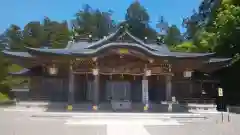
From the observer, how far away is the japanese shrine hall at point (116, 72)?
62.9ft

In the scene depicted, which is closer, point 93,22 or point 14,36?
point 14,36

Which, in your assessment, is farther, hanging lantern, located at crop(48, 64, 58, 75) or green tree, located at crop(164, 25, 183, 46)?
green tree, located at crop(164, 25, 183, 46)

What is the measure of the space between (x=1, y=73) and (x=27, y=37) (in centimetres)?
2511

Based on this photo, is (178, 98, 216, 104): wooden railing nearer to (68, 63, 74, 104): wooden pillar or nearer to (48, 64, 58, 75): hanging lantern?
(68, 63, 74, 104): wooden pillar

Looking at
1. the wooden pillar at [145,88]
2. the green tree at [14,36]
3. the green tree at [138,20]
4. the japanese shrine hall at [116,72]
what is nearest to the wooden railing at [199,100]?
the japanese shrine hall at [116,72]

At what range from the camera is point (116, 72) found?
2084 centimetres

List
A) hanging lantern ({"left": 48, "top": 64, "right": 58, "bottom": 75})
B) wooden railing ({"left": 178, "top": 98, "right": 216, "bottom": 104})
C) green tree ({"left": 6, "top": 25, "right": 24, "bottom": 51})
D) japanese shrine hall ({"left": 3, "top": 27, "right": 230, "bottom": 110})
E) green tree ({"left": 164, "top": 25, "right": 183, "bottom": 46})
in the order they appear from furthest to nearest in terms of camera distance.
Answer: green tree ({"left": 164, "top": 25, "right": 183, "bottom": 46}) → green tree ({"left": 6, "top": 25, "right": 24, "bottom": 51}) → wooden railing ({"left": 178, "top": 98, "right": 216, "bottom": 104}) → hanging lantern ({"left": 48, "top": 64, "right": 58, "bottom": 75}) → japanese shrine hall ({"left": 3, "top": 27, "right": 230, "bottom": 110})

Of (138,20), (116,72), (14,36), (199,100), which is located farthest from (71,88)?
(138,20)

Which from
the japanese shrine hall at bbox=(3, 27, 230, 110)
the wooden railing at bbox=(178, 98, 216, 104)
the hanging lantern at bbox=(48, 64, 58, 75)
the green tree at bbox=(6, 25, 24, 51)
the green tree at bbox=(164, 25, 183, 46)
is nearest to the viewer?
the japanese shrine hall at bbox=(3, 27, 230, 110)

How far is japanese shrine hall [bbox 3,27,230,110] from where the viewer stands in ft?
62.9

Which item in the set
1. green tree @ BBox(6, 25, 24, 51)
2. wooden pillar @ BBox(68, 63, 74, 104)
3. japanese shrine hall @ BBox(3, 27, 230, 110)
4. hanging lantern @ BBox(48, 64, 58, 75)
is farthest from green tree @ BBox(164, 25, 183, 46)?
wooden pillar @ BBox(68, 63, 74, 104)

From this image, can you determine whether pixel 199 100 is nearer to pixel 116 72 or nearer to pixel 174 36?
pixel 116 72

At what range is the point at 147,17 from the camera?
73.3 meters

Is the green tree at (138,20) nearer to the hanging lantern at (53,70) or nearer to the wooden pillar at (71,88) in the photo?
the hanging lantern at (53,70)
